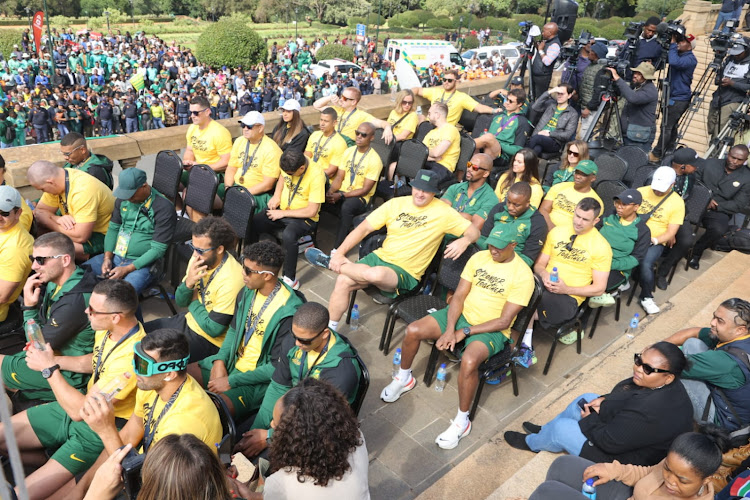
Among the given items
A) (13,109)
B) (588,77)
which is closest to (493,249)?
(588,77)

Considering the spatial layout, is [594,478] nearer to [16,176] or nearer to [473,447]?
[473,447]

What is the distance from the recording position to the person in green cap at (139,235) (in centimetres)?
518

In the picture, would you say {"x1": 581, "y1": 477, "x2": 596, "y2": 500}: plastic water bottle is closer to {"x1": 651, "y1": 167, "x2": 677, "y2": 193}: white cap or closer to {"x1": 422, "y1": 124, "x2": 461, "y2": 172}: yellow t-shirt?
{"x1": 651, "y1": 167, "x2": 677, "y2": 193}: white cap

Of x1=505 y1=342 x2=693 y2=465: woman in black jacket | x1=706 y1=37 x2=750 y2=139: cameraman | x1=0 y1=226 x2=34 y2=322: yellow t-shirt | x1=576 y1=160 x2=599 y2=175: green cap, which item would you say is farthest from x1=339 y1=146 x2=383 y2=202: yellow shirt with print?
x1=706 y1=37 x2=750 y2=139: cameraman

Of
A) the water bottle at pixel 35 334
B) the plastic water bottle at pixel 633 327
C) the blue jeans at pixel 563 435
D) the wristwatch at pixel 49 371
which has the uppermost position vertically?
the wristwatch at pixel 49 371

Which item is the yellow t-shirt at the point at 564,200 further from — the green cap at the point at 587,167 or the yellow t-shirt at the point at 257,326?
the yellow t-shirt at the point at 257,326

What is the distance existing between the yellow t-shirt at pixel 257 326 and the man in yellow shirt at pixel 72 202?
2273 mm

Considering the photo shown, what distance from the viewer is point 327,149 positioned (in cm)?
714

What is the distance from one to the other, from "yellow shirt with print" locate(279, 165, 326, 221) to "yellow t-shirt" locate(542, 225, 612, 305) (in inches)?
91.8

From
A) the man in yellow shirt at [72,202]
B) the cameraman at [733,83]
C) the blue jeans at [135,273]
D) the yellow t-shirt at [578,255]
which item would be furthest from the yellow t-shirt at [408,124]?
the cameraman at [733,83]

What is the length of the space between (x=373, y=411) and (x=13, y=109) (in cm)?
1505

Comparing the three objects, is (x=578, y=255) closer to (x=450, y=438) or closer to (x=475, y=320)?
(x=475, y=320)

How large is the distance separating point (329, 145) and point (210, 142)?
141cm

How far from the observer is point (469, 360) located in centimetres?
429
